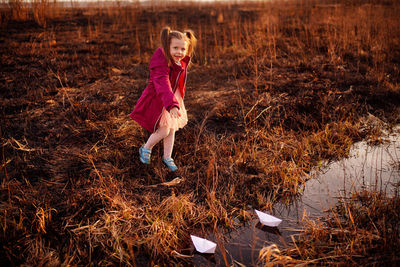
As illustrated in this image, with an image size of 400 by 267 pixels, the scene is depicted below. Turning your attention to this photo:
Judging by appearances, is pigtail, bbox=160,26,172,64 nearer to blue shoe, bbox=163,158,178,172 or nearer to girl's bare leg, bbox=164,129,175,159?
girl's bare leg, bbox=164,129,175,159

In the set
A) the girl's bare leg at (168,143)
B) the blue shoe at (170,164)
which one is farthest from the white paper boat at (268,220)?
the girl's bare leg at (168,143)

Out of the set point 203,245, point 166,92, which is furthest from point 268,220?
point 166,92

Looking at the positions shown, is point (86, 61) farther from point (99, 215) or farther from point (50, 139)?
point (99, 215)

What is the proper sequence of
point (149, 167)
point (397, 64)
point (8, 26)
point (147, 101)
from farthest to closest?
point (8, 26)
point (397, 64)
point (149, 167)
point (147, 101)

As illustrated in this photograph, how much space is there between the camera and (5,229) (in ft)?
5.44

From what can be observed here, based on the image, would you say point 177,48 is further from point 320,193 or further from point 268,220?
point 320,193

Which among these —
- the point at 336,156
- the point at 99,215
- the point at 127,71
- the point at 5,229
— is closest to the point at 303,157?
the point at 336,156

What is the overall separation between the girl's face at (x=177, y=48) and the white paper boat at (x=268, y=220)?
1466mm

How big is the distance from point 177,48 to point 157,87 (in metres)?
0.38

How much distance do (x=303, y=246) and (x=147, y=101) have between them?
170cm

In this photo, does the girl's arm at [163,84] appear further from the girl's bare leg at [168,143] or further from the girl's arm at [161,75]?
the girl's bare leg at [168,143]

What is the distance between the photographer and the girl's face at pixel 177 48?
2059 millimetres

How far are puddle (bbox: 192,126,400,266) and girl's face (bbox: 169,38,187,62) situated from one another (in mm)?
1503

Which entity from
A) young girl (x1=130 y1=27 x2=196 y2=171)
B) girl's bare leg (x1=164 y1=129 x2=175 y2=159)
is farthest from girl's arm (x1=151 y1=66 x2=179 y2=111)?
girl's bare leg (x1=164 y1=129 x2=175 y2=159)
